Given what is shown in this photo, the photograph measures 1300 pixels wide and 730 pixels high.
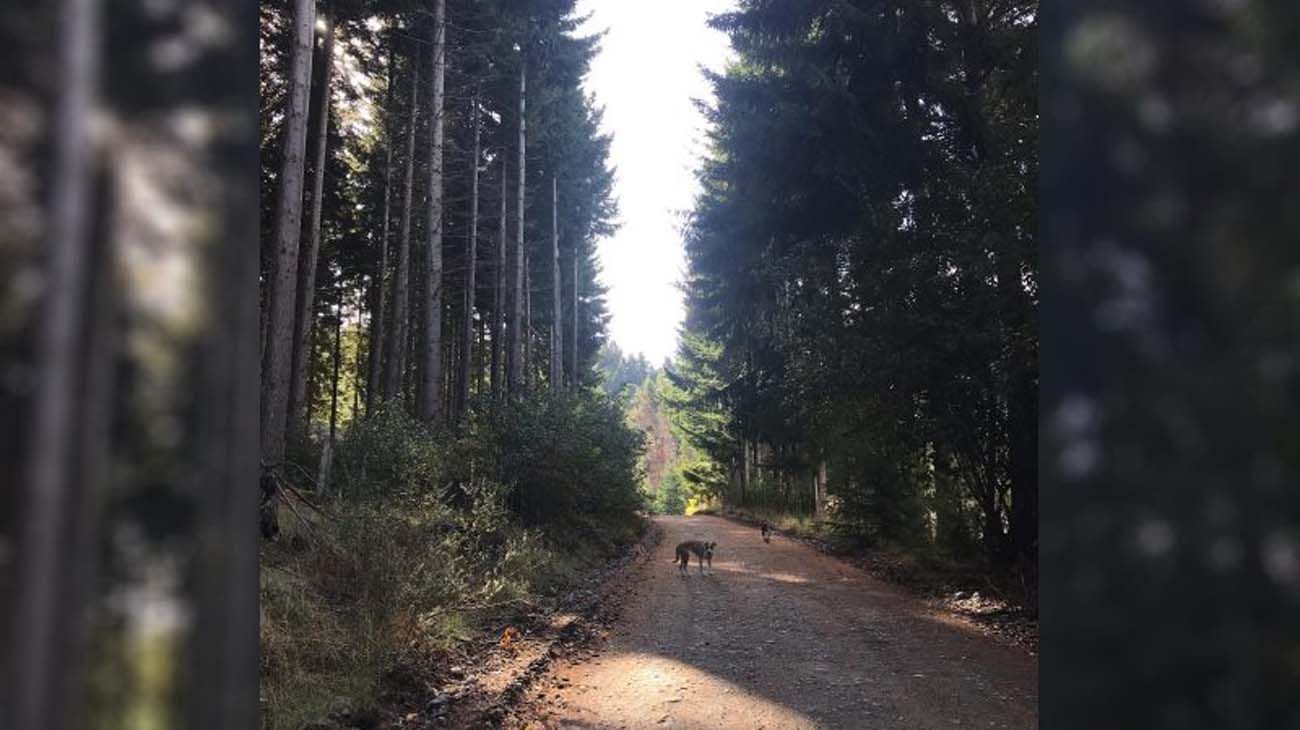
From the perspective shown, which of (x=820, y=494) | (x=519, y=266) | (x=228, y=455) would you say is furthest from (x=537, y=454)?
(x=228, y=455)

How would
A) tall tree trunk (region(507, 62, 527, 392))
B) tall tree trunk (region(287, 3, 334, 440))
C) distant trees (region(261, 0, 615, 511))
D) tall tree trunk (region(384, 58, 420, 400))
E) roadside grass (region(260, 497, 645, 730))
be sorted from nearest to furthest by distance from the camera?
roadside grass (region(260, 497, 645, 730)) < distant trees (region(261, 0, 615, 511)) < tall tree trunk (region(287, 3, 334, 440)) < tall tree trunk (region(384, 58, 420, 400)) < tall tree trunk (region(507, 62, 527, 392))

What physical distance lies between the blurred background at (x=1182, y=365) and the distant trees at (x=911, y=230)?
699cm

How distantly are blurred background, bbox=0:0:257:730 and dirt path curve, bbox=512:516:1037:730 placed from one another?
4.68m

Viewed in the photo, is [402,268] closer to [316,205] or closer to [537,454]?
[316,205]

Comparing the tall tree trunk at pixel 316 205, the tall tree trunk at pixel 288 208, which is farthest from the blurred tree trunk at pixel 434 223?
the tall tree trunk at pixel 288 208

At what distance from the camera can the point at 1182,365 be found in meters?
0.63

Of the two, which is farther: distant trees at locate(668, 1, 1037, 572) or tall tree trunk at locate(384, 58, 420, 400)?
tall tree trunk at locate(384, 58, 420, 400)

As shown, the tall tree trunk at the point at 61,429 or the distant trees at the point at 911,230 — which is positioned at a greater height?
the distant trees at the point at 911,230

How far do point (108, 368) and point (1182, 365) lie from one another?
2.99 ft

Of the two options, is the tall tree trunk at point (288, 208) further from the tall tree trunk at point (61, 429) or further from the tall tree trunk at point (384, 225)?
the tall tree trunk at point (61, 429)

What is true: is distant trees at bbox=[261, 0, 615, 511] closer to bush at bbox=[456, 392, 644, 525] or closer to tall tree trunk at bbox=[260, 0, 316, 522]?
tall tree trunk at bbox=[260, 0, 316, 522]

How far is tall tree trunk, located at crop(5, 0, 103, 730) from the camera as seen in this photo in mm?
575

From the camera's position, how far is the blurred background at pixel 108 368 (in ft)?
1.90

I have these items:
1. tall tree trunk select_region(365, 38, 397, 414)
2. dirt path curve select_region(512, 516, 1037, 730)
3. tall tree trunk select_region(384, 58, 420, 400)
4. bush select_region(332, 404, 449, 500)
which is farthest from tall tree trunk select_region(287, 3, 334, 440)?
dirt path curve select_region(512, 516, 1037, 730)
